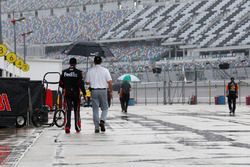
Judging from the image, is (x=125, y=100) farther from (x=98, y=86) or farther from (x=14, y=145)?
(x=14, y=145)

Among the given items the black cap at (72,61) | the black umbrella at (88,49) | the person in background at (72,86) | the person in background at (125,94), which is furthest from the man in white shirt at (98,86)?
the person in background at (125,94)

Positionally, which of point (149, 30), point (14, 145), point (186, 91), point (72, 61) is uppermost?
point (149, 30)

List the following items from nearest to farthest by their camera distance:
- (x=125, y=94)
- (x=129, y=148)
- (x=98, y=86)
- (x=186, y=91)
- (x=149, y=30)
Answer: (x=129, y=148) < (x=98, y=86) < (x=125, y=94) < (x=186, y=91) < (x=149, y=30)

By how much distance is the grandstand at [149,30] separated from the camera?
300 feet

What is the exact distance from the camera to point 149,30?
112 m

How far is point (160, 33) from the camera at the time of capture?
359ft

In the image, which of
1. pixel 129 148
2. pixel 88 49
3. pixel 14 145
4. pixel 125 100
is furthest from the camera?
pixel 88 49

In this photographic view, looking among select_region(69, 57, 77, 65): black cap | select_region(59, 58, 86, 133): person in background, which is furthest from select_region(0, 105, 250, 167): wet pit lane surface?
select_region(69, 57, 77, 65): black cap

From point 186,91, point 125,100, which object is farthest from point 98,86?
point 186,91

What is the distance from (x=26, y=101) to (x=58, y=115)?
35.1 inches

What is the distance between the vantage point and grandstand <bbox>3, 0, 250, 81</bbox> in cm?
9144

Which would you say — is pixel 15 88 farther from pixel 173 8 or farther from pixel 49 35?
pixel 49 35

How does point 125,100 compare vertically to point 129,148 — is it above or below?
above

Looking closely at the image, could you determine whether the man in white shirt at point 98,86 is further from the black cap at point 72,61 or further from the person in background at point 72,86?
the black cap at point 72,61
